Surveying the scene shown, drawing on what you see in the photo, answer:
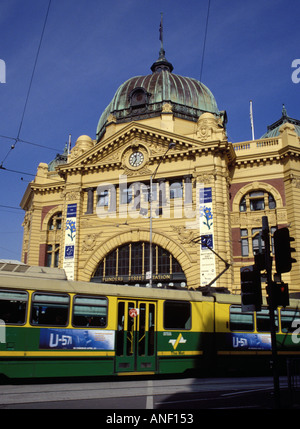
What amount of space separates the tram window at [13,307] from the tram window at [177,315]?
520 centimetres

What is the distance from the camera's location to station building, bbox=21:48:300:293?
1318 inches

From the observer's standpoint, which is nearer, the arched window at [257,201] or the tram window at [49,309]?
the tram window at [49,309]

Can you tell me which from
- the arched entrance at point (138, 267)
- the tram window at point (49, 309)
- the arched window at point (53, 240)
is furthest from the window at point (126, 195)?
the tram window at point (49, 309)

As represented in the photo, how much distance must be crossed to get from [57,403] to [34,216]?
34768 millimetres

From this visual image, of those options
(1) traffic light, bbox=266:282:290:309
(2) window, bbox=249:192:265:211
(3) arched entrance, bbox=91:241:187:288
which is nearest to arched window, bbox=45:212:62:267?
(3) arched entrance, bbox=91:241:187:288

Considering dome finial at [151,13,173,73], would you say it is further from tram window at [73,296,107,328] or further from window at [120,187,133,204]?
tram window at [73,296,107,328]

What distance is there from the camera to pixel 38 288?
13812mm

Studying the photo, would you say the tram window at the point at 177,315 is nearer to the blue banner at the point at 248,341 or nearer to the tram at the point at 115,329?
the tram at the point at 115,329

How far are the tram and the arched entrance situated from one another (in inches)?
617

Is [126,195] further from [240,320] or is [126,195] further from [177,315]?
[177,315]

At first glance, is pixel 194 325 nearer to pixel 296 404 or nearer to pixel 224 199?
pixel 296 404

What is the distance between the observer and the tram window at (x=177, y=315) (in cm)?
1602

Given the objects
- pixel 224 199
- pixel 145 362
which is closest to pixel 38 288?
pixel 145 362

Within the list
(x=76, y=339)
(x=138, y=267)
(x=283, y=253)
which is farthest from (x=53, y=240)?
(x=283, y=253)
